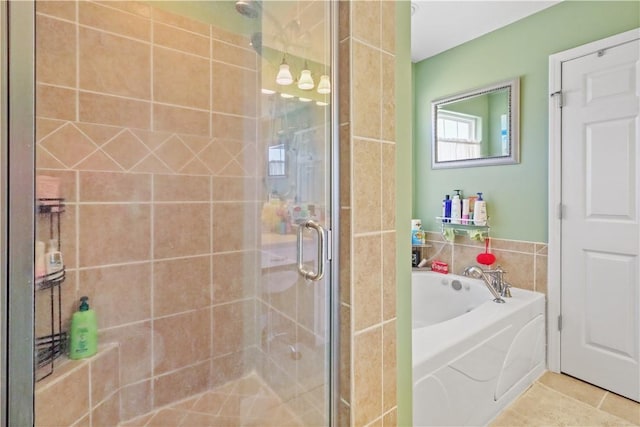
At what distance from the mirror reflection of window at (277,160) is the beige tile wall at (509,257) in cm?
177

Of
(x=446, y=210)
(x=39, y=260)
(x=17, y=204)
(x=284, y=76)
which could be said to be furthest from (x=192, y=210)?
(x=446, y=210)

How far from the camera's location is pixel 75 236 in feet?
4.26

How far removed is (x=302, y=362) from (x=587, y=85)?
222 cm

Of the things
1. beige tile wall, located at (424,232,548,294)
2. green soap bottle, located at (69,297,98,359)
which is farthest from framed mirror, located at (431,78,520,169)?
green soap bottle, located at (69,297,98,359)

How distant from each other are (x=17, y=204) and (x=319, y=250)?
0.63 metres

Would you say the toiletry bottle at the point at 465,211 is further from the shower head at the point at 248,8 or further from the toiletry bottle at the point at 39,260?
the toiletry bottle at the point at 39,260

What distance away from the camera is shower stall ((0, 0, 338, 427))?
1046 millimetres

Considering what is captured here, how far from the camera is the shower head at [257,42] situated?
4.84ft

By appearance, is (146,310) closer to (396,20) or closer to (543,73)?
(396,20)

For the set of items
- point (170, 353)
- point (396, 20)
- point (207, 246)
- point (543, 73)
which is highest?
point (543, 73)

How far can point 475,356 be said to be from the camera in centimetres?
150

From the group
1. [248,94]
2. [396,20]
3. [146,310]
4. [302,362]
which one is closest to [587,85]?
[396,20]

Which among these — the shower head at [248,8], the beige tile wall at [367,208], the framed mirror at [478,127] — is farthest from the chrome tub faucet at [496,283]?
the shower head at [248,8]

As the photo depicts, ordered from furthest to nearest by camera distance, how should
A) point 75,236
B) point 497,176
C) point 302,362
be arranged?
1. point 497,176
2. point 75,236
3. point 302,362
